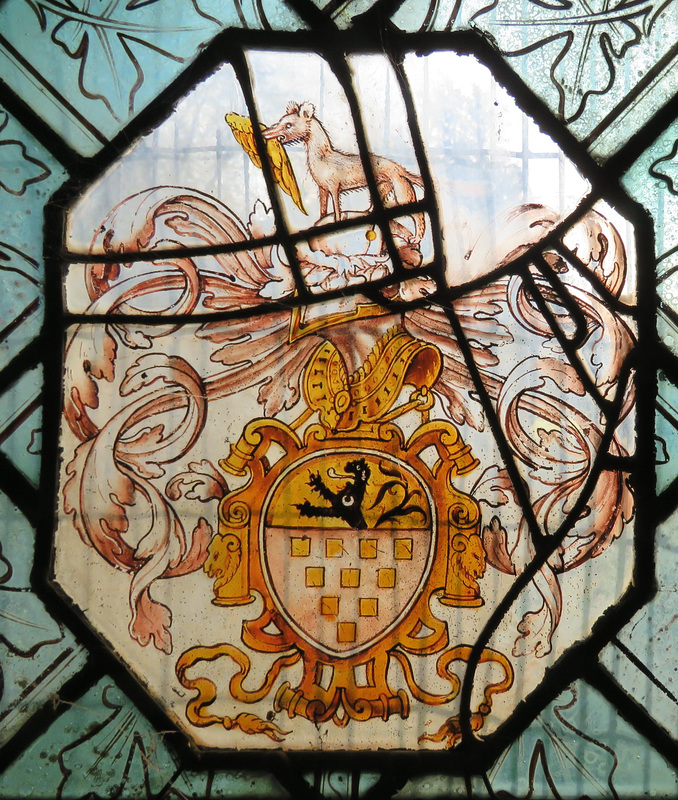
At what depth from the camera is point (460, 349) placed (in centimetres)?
136

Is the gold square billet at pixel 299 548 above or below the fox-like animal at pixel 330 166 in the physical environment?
below

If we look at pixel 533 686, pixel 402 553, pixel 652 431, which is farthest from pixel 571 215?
pixel 533 686

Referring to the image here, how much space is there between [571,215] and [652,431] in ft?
1.72

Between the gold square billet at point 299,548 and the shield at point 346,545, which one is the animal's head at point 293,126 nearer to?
the shield at point 346,545

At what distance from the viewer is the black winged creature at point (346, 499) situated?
134 cm

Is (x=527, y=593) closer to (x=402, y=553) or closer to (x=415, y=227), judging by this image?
(x=402, y=553)

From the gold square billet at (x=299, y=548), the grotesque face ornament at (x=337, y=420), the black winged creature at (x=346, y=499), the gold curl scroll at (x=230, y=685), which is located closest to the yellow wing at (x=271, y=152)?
the grotesque face ornament at (x=337, y=420)

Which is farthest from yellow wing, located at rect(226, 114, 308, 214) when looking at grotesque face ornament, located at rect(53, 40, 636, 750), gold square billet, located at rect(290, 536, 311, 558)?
gold square billet, located at rect(290, 536, 311, 558)

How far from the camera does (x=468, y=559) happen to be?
4.41 ft

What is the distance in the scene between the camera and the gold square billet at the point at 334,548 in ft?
4.37

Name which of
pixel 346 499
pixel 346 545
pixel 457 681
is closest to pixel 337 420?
pixel 346 499

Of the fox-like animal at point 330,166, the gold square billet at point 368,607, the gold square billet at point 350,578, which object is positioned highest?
the fox-like animal at point 330,166

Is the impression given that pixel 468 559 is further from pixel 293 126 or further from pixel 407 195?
pixel 293 126

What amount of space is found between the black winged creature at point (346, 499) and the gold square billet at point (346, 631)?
21 cm
